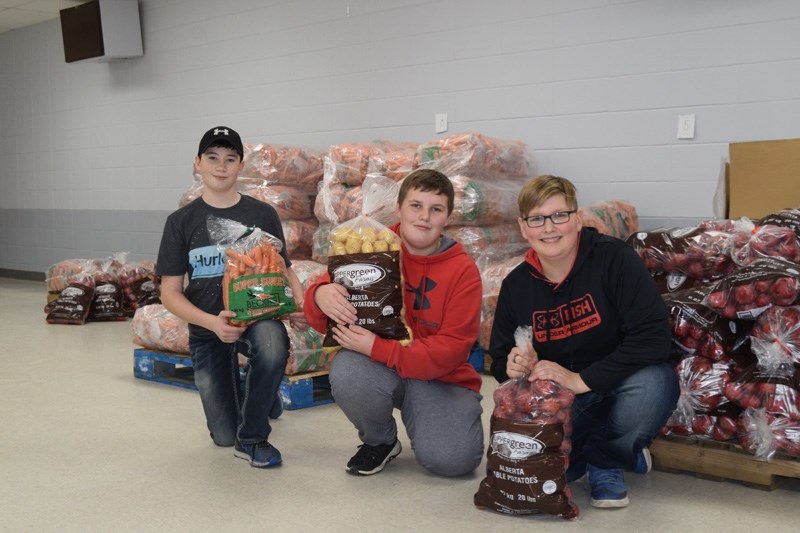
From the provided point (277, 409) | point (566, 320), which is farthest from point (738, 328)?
point (277, 409)

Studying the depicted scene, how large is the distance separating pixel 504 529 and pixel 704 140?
319 cm

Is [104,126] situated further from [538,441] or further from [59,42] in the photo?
[538,441]

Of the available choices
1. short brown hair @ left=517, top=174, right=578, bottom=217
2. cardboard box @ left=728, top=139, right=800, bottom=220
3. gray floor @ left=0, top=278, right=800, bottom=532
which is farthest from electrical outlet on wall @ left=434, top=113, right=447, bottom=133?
short brown hair @ left=517, top=174, right=578, bottom=217

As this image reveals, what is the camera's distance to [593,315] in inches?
101

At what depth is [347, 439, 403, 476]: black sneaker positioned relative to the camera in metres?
2.91

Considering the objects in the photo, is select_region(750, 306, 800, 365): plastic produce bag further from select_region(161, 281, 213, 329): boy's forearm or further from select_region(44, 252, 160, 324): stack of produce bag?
select_region(44, 252, 160, 324): stack of produce bag

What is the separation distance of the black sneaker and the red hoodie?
12.2 inches

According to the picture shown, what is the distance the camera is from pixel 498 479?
2.48 m

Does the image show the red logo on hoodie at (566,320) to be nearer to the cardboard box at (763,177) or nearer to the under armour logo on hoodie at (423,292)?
the under armour logo on hoodie at (423,292)

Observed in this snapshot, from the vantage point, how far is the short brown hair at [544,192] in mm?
2527

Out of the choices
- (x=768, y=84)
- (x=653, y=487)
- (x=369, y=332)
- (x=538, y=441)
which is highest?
(x=768, y=84)

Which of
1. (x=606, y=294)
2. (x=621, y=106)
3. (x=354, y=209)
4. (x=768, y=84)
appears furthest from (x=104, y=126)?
(x=606, y=294)

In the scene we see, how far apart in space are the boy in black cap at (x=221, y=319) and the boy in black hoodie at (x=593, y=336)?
855 millimetres

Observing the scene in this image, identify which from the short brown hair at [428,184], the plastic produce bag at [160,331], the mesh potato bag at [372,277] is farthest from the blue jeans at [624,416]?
the plastic produce bag at [160,331]
